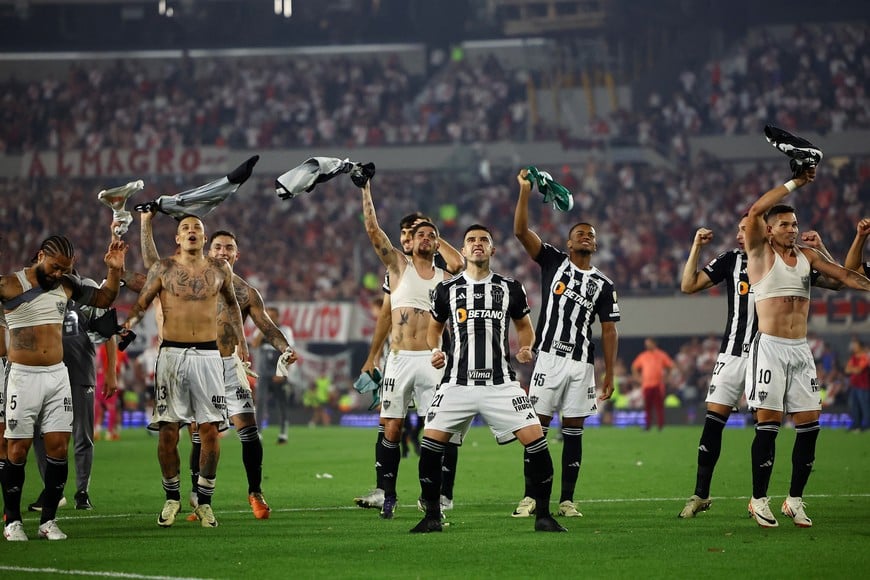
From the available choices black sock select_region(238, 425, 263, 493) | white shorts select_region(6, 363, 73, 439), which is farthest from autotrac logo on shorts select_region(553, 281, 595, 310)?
white shorts select_region(6, 363, 73, 439)

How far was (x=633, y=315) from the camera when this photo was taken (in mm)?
37906

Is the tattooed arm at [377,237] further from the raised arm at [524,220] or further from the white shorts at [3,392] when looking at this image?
the white shorts at [3,392]

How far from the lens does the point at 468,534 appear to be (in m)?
10.4

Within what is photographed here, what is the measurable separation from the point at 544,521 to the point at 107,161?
38.4m

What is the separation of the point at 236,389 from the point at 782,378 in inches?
203

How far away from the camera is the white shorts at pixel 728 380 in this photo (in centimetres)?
1149

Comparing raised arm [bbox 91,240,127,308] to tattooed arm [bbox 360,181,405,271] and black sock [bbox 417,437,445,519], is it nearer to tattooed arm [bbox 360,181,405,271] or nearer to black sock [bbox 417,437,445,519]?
tattooed arm [bbox 360,181,405,271]

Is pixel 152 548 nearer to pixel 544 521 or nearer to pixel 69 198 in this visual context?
pixel 544 521

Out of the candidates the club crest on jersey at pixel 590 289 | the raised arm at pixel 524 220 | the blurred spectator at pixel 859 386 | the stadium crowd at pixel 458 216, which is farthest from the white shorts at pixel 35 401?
the stadium crowd at pixel 458 216

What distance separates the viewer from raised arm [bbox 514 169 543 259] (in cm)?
1081

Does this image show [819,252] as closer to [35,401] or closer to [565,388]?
[565,388]

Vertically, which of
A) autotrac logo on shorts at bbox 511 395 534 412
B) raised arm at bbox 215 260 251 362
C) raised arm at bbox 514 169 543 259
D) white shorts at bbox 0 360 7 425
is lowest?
white shorts at bbox 0 360 7 425

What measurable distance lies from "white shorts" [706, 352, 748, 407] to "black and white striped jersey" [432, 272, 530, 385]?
7.27 ft

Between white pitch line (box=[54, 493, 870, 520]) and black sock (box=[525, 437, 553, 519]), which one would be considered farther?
white pitch line (box=[54, 493, 870, 520])
